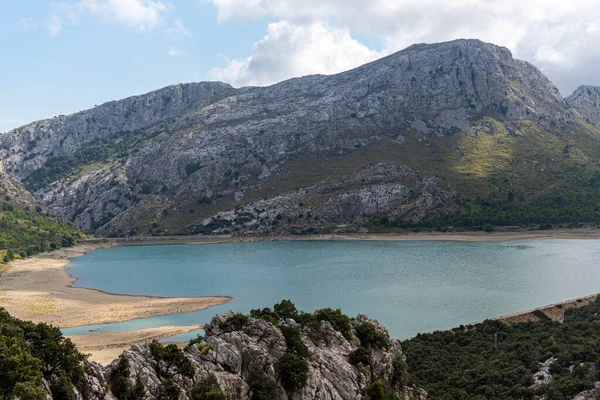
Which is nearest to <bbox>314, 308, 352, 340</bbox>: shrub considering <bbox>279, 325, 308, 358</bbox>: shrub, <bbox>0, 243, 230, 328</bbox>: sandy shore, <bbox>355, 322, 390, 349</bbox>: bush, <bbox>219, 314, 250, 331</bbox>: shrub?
<bbox>355, 322, 390, 349</bbox>: bush

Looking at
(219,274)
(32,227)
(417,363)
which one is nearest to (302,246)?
(219,274)

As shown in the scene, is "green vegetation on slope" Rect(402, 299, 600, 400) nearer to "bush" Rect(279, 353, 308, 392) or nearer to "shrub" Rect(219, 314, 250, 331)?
"bush" Rect(279, 353, 308, 392)

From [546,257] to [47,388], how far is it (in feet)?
401

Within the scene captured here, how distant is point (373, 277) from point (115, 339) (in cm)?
5493

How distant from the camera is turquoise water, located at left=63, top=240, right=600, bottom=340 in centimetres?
7788

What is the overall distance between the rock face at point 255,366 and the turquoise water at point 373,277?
1205 inches

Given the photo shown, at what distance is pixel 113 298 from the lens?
96.6 metres

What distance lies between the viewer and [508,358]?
48469mm

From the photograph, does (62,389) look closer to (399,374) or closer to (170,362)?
(170,362)

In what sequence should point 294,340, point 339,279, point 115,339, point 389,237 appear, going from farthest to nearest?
point 389,237, point 339,279, point 115,339, point 294,340

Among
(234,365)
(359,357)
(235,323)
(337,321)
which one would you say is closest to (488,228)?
(337,321)

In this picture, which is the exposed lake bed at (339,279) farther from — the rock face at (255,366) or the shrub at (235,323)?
the rock face at (255,366)

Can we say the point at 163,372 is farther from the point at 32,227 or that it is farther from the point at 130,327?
the point at 32,227

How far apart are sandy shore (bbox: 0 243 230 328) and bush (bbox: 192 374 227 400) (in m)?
55.3
